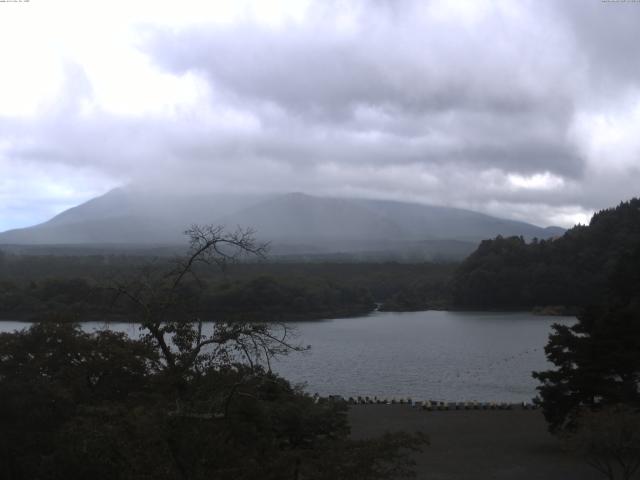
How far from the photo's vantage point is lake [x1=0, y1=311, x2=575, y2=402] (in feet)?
74.8

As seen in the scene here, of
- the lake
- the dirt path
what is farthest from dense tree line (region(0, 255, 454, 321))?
the dirt path

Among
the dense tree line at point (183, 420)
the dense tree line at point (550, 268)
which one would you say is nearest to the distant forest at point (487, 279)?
the dense tree line at point (550, 268)

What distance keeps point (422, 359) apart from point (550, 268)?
30.0m

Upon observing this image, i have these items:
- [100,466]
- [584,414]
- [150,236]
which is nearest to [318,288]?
[584,414]

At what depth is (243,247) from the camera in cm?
518

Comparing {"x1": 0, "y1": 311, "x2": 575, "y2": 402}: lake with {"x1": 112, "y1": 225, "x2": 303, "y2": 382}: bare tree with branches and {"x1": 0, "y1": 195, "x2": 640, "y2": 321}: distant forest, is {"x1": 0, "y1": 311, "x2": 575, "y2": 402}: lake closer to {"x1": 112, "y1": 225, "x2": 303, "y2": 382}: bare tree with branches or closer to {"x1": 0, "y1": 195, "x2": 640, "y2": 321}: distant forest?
{"x1": 0, "y1": 195, "x2": 640, "y2": 321}: distant forest

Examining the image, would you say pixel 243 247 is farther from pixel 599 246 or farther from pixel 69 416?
pixel 599 246

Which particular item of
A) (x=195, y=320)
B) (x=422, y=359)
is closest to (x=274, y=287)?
(x=422, y=359)

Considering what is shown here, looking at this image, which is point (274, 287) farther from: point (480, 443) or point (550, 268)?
point (480, 443)

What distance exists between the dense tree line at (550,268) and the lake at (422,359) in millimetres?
8747

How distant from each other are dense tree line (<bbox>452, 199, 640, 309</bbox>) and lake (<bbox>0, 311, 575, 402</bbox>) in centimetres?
875

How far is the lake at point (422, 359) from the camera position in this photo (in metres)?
22.8

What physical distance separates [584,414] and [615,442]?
1.28 meters

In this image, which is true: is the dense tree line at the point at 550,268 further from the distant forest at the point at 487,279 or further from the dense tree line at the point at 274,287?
the dense tree line at the point at 274,287
